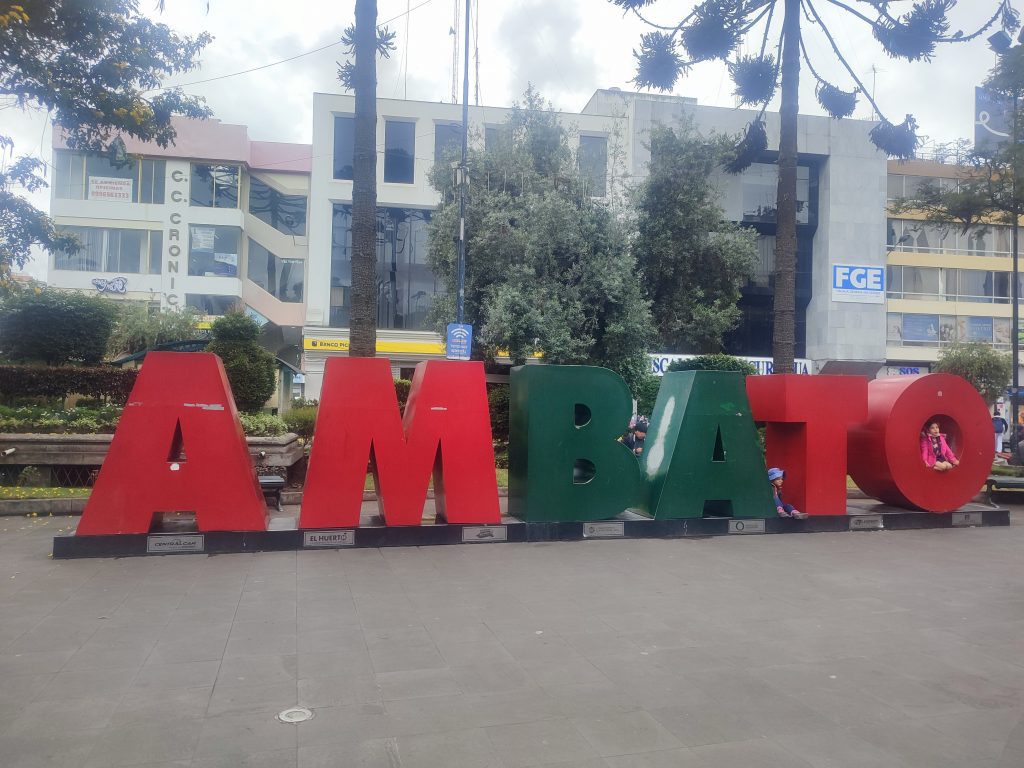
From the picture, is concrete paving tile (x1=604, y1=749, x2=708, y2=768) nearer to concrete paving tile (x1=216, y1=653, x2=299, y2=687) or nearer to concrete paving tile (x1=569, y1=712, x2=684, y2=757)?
concrete paving tile (x1=569, y1=712, x2=684, y2=757)

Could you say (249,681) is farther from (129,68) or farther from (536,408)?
(129,68)

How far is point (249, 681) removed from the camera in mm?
5211

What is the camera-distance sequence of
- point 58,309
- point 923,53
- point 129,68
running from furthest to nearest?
point 58,309 → point 923,53 → point 129,68

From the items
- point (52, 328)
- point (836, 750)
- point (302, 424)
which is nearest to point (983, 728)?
point (836, 750)

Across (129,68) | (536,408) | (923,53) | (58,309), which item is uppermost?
(923,53)

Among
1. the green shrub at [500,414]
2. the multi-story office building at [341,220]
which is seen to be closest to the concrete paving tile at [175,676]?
the green shrub at [500,414]

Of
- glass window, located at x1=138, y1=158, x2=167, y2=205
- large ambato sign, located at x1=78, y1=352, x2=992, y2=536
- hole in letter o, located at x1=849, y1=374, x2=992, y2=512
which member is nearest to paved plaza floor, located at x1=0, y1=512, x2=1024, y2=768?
large ambato sign, located at x1=78, y1=352, x2=992, y2=536

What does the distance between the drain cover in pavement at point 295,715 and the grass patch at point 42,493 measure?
30.5 feet

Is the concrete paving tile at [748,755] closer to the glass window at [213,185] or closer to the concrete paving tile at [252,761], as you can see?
the concrete paving tile at [252,761]

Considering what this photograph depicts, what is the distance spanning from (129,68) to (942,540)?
14645mm

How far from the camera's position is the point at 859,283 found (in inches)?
1563

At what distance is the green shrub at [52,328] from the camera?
712 inches

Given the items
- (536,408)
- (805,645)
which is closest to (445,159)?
(536,408)

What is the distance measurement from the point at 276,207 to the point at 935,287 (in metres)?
36.6
